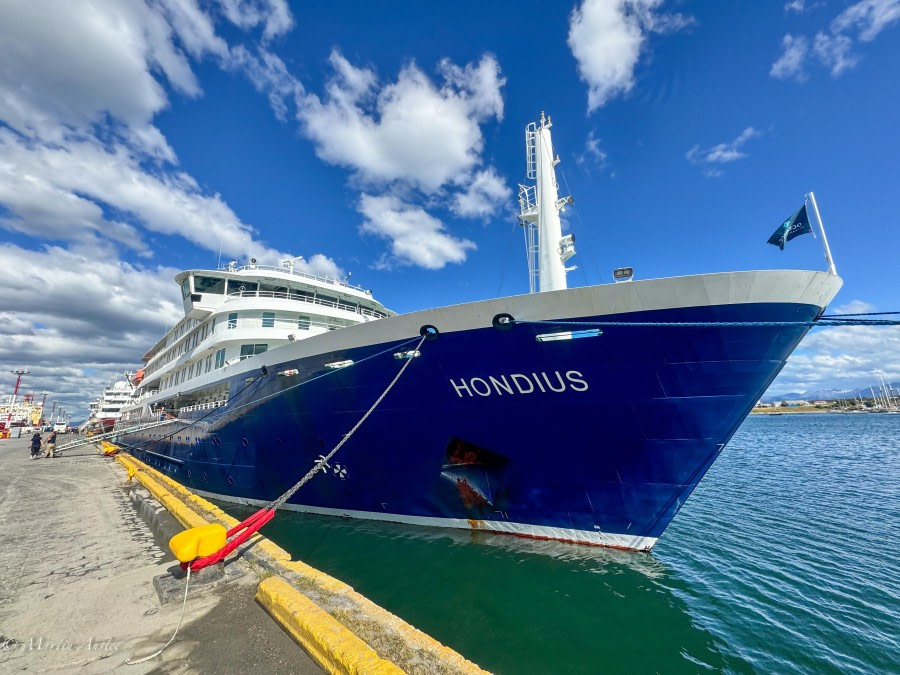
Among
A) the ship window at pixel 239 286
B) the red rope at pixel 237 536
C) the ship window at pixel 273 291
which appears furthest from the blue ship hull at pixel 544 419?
the ship window at pixel 239 286

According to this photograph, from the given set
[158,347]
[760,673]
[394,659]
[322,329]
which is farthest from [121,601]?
[158,347]

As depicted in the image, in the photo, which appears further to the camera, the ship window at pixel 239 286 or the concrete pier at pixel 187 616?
the ship window at pixel 239 286

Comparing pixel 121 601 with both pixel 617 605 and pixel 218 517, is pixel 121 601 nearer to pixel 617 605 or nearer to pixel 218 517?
pixel 218 517

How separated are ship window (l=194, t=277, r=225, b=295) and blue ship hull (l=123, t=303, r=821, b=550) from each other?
372 inches

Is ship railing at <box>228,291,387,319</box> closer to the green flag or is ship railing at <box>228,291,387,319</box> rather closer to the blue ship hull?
the blue ship hull

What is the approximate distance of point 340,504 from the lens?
893cm

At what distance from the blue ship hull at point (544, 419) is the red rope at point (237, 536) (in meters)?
2.70

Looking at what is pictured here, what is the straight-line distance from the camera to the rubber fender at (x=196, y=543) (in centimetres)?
430

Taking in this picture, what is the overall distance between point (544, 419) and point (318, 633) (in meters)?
4.30

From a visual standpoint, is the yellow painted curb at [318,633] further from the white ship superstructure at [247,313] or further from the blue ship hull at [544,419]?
the white ship superstructure at [247,313]

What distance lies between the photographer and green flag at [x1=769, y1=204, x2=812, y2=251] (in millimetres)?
5727

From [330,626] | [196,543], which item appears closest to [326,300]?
[196,543]

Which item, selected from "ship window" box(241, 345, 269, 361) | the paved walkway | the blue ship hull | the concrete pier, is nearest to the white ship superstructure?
"ship window" box(241, 345, 269, 361)

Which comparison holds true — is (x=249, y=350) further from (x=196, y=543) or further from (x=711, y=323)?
(x=711, y=323)
